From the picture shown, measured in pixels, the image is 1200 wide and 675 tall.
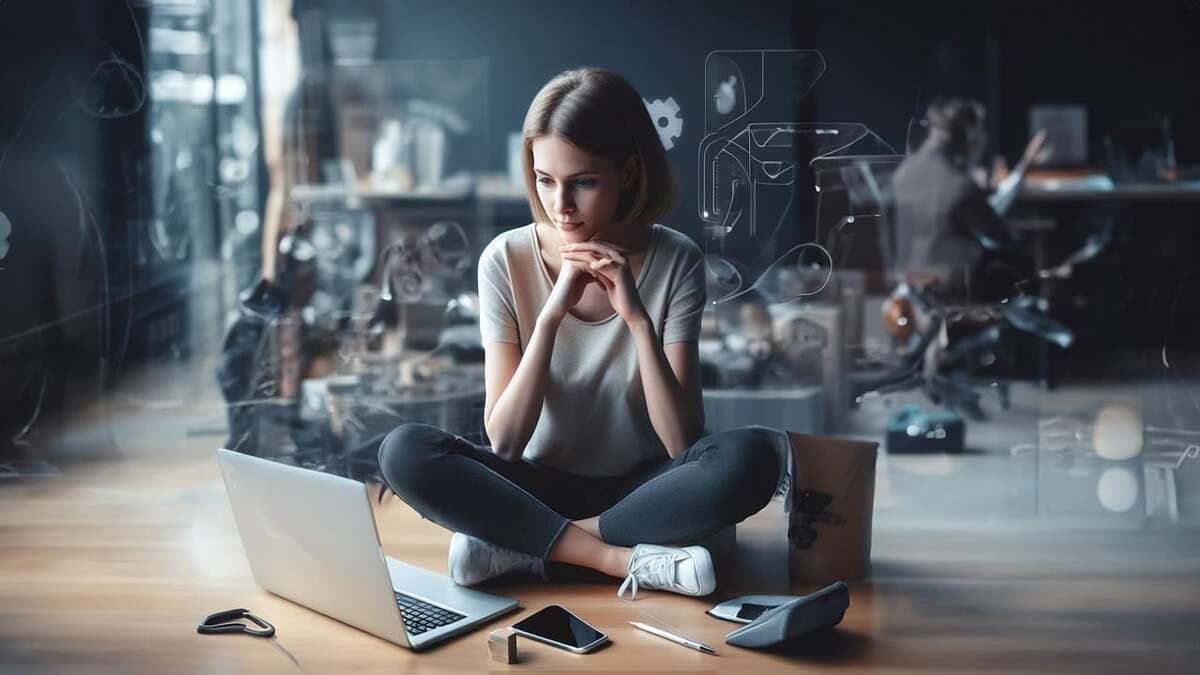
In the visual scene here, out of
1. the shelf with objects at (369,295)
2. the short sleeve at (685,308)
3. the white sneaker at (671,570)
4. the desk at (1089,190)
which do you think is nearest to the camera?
the white sneaker at (671,570)

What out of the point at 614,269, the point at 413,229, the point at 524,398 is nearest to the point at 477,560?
the point at 524,398

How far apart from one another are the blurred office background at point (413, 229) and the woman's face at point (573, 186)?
40 centimetres

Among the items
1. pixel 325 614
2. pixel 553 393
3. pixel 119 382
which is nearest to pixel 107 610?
pixel 325 614

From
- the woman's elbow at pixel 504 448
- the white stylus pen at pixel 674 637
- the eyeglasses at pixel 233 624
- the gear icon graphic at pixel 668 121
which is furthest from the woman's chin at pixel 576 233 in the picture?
the eyeglasses at pixel 233 624

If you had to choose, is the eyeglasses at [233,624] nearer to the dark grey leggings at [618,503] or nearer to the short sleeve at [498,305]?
the dark grey leggings at [618,503]

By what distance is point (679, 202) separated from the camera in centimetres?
225

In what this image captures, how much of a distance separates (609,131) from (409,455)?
0.56 metres

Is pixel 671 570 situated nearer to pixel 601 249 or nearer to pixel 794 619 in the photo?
pixel 794 619

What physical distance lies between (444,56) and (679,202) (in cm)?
78

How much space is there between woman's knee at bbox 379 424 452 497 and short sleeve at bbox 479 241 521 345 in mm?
179

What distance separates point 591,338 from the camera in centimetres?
198

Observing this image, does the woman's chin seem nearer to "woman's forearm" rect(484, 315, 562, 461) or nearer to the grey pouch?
"woman's forearm" rect(484, 315, 562, 461)

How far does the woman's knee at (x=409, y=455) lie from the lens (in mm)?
1877

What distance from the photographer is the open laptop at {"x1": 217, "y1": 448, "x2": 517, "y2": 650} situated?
5.35 ft
